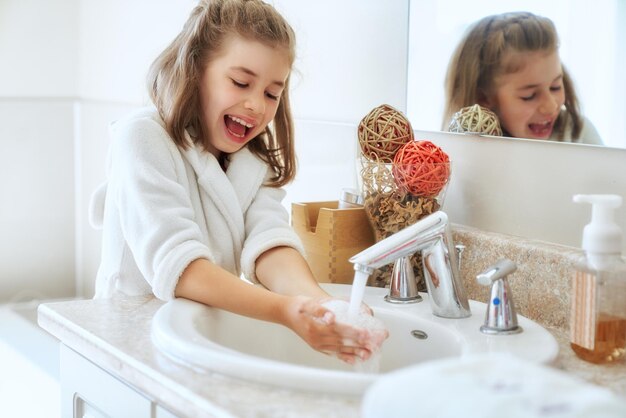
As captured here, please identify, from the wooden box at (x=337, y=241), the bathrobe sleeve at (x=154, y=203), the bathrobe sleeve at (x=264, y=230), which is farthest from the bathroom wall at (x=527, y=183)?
the bathrobe sleeve at (x=154, y=203)

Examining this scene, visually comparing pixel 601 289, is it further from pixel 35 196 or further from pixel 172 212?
pixel 35 196

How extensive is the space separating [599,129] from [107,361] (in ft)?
2.02

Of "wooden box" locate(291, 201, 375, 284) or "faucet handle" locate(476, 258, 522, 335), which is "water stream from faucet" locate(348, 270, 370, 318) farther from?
"wooden box" locate(291, 201, 375, 284)

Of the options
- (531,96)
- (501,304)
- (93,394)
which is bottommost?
(93,394)

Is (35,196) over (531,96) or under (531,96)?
under

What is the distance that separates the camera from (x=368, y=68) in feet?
4.85

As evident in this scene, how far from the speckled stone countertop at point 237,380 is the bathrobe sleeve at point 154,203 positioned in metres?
0.06

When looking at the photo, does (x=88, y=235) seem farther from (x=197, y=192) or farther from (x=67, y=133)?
(x=197, y=192)

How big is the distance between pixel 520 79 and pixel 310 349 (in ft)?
1.43

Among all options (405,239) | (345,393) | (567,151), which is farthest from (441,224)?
(345,393)

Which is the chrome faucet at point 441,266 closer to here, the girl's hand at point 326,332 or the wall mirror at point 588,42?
the girl's hand at point 326,332

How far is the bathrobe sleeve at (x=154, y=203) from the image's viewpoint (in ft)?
3.61

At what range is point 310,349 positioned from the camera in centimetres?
117

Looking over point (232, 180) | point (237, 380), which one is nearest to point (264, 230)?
point (232, 180)
